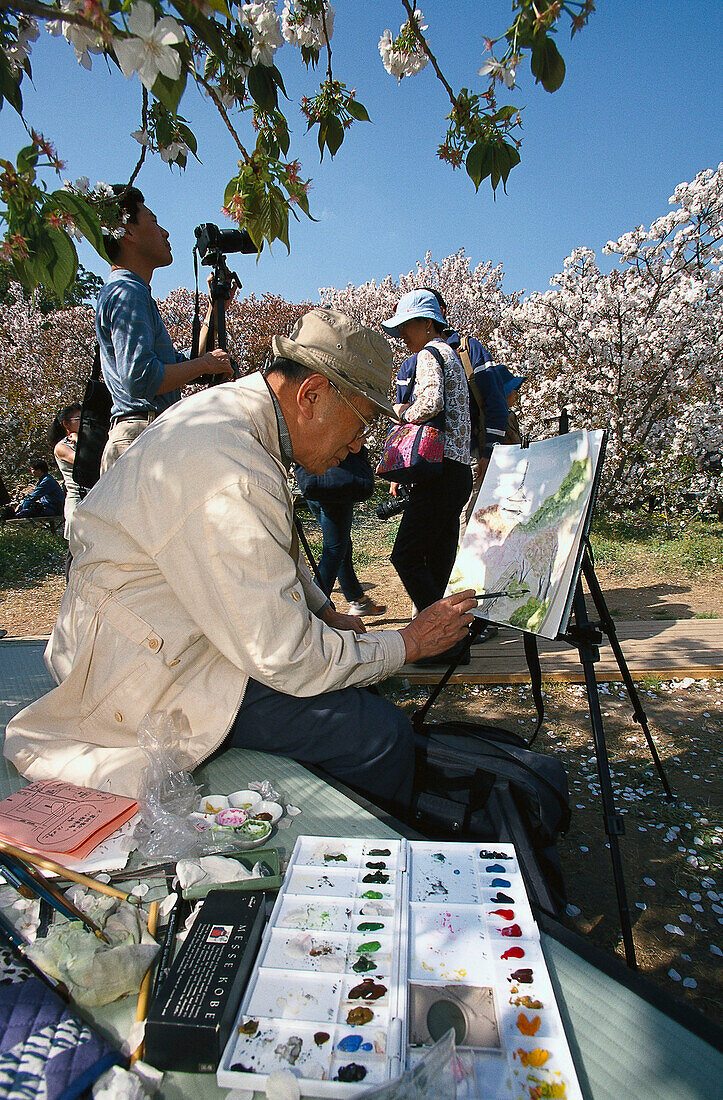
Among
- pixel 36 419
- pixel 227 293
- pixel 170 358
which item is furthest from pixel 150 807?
pixel 36 419

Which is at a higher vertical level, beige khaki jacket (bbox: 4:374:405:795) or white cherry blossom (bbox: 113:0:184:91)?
white cherry blossom (bbox: 113:0:184:91)

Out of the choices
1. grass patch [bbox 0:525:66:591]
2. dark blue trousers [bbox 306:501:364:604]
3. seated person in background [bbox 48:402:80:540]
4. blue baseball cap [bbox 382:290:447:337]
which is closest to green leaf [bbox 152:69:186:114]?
blue baseball cap [bbox 382:290:447:337]

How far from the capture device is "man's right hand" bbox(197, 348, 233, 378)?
2924mm

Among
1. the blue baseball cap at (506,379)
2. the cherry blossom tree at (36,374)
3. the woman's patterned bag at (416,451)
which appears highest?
the cherry blossom tree at (36,374)

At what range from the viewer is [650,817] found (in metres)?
2.38

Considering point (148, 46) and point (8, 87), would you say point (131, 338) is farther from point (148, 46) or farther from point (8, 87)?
point (148, 46)

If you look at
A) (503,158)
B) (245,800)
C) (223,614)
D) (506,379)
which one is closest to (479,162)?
(503,158)

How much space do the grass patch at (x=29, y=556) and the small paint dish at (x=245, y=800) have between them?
591 centimetres

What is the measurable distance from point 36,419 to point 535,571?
36.4 ft

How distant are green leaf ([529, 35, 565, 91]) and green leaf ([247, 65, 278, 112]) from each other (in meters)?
0.67

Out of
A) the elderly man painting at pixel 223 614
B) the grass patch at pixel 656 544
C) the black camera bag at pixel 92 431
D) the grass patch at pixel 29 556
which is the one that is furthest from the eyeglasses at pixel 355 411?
the grass patch at pixel 29 556

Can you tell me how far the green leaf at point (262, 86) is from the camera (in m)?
1.64

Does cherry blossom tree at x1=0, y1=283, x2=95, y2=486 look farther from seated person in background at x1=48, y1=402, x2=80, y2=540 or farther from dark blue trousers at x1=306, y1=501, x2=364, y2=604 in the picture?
dark blue trousers at x1=306, y1=501, x2=364, y2=604

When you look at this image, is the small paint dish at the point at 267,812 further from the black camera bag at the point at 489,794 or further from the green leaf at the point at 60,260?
the green leaf at the point at 60,260
